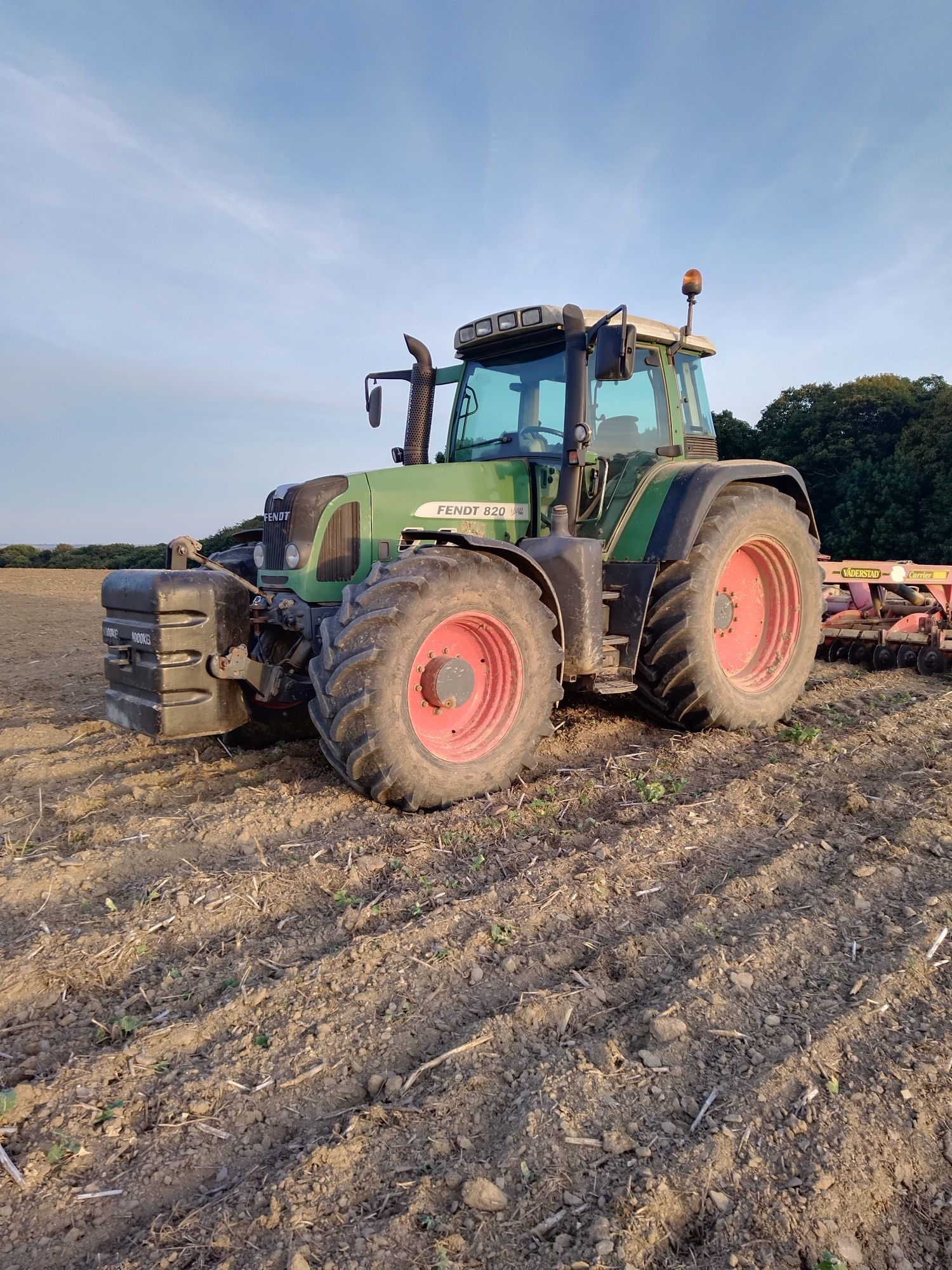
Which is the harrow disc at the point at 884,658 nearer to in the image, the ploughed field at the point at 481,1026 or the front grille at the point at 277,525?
the ploughed field at the point at 481,1026

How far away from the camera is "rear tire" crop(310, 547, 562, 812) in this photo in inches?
143

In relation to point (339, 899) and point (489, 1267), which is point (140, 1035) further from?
point (489, 1267)

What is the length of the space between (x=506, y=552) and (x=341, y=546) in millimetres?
926

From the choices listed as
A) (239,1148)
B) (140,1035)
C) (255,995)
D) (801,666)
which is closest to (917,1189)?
(239,1148)

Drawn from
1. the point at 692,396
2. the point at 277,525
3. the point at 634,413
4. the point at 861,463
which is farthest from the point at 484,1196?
the point at 861,463

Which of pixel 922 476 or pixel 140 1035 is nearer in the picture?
pixel 140 1035

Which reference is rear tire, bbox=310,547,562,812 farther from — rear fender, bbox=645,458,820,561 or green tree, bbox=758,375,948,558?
green tree, bbox=758,375,948,558

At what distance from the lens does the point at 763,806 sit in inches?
155

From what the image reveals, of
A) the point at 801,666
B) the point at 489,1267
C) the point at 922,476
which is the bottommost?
the point at 489,1267

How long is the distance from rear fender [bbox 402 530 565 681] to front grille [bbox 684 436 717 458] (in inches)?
75.8

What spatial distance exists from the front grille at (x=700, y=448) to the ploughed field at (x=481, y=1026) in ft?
8.39

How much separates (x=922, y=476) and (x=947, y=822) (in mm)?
19154

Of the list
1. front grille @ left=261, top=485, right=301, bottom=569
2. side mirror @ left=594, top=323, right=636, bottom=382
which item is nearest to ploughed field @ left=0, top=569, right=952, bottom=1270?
front grille @ left=261, top=485, right=301, bottom=569

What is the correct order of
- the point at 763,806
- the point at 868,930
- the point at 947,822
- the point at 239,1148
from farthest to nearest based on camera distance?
the point at 763,806, the point at 947,822, the point at 868,930, the point at 239,1148
